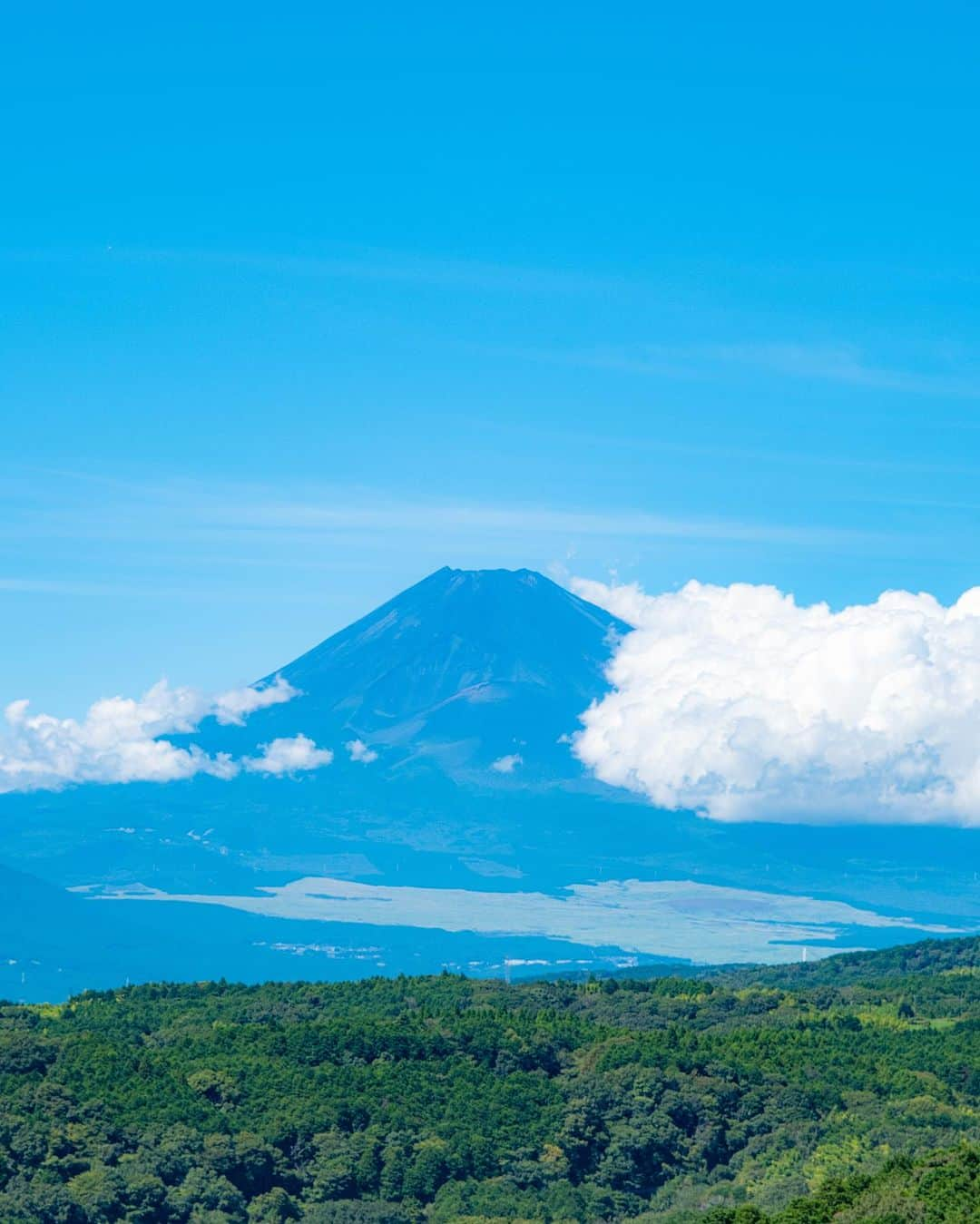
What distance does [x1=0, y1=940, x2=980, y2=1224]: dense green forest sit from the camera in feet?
221

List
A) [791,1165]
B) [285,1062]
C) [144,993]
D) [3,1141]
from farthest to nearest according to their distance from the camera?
[144,993], [285,1062], [791,1165], [3,1141]

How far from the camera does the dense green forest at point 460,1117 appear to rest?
67375 millimetres

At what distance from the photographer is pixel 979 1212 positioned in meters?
47.1

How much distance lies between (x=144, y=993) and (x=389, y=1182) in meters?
38.1

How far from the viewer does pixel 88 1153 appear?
6800 cm

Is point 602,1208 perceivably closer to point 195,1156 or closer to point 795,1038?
point 195,1156

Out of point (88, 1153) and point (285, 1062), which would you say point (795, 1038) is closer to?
point (285, 1062)

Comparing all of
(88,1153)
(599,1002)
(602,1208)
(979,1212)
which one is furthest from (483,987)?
(979,1212)

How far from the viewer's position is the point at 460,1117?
76.9 m

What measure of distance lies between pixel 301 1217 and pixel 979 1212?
29.7 meters

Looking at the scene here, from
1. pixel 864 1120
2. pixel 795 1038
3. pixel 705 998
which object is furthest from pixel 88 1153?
pixel 705 998

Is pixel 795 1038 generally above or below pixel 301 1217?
above

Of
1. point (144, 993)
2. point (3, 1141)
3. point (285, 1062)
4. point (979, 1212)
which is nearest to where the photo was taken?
point (979, 1212)

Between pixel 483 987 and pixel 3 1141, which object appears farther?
pixel 483 987
